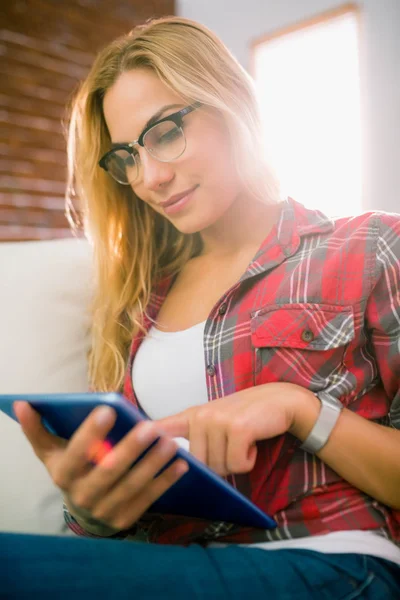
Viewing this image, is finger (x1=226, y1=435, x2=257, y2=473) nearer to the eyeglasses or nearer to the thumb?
the thumb

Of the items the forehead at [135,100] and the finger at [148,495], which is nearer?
the finger at [148,495]

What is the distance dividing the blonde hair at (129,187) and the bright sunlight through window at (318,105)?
1532mm

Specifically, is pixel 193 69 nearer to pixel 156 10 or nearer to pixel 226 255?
pixel 226 255

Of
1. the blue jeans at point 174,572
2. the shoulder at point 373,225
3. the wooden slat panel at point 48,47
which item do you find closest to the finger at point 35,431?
the blue jeans at point 174,572

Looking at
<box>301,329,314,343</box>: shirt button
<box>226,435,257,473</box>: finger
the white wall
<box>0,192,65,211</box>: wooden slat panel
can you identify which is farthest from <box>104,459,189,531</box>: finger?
<box>0,192,65,211</box>: wooden slat panel

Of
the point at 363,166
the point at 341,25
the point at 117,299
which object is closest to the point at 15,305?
the point at 117,299

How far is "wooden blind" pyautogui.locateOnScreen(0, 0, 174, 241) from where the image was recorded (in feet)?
8.30

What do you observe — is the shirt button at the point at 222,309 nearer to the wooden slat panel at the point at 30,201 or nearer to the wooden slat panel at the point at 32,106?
the wooden slat panel at the point at 30,201

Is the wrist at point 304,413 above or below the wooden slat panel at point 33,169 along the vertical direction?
below

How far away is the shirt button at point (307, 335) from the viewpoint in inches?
29.3

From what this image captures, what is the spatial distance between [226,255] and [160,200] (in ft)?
0.57

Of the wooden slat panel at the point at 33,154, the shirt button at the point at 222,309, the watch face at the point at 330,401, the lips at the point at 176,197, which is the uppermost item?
the wooden slat panel at the point at 33,154

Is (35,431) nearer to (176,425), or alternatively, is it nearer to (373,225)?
(176,425)

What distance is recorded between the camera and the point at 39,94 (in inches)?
104
